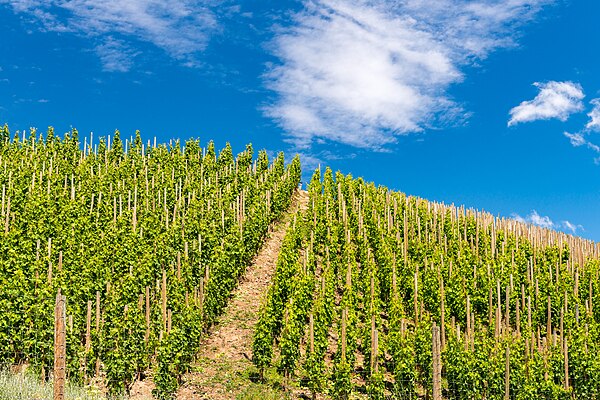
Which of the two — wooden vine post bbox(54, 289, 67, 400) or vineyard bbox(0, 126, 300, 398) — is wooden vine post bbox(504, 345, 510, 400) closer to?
vineyard bbox(0, 126, 300, 398)

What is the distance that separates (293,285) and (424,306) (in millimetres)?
6616

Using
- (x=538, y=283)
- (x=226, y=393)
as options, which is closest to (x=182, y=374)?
(x=226, y=393)

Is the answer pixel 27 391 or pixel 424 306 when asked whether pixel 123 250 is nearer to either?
pixel 27 391

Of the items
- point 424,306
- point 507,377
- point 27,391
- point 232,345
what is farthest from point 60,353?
point 424,306

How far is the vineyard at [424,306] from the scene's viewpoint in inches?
782

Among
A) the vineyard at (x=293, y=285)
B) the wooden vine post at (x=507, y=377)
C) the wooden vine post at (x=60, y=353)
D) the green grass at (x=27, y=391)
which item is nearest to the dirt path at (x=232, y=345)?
the vineyard at (x=293, y=285)

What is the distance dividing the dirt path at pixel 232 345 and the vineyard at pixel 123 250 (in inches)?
20.4

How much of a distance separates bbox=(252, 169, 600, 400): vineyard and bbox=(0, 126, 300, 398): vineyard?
8.49 feet

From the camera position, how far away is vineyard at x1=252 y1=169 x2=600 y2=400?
65.2 feet

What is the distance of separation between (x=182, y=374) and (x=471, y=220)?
868 inches

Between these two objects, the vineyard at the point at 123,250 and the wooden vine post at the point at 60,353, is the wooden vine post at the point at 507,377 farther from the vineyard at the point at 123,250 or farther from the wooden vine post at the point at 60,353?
the wooden vine post at the point at 60,353

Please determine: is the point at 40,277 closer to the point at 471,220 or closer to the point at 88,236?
the point at 88,236

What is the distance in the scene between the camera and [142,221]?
28.4 metres

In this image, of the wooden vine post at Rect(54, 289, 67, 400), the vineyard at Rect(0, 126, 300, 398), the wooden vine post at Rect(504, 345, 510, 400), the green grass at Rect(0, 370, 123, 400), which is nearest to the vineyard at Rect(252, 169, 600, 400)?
the wooden vine post at Rect(504, 345, 510, 400)
